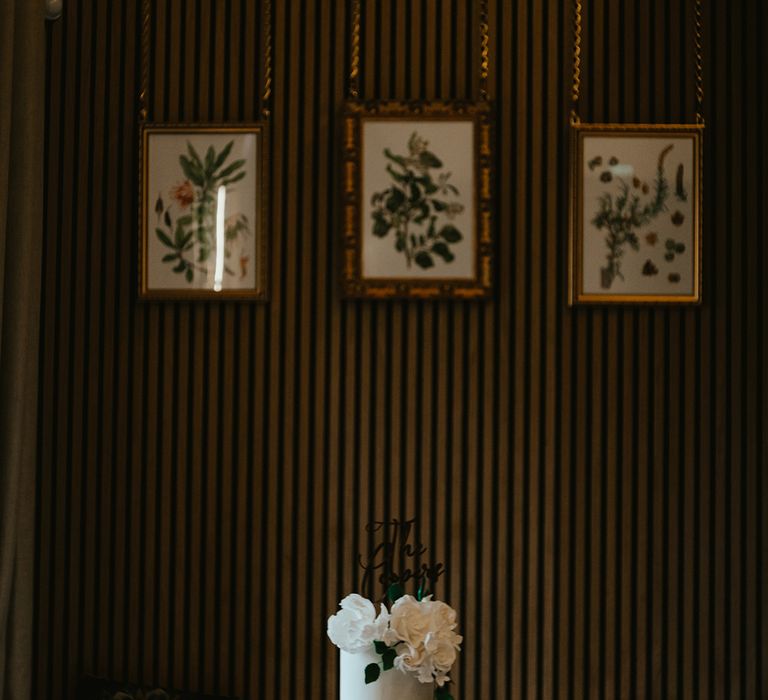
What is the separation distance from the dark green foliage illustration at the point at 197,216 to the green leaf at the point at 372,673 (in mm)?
1213

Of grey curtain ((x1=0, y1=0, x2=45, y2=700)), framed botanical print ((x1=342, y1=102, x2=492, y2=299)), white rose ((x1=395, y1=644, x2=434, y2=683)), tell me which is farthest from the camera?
framed botanical print ((x1=342, y1=102, x2=492, y2=299))

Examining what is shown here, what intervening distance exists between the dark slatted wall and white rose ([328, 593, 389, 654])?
2.57ft

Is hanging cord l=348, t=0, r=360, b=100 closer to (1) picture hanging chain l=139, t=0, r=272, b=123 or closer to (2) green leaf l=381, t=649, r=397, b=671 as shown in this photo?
(1) picture hanging chain l=139, t=0, r=272, b=123

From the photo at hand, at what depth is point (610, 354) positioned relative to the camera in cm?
256

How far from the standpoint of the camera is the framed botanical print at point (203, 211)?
256 centimetres

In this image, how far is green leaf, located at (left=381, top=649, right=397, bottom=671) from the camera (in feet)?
5.56

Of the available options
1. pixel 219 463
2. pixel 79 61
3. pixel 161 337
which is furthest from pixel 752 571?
pixel 79 61

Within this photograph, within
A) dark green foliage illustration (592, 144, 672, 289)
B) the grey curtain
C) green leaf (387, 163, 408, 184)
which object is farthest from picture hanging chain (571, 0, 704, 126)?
the grey curtain

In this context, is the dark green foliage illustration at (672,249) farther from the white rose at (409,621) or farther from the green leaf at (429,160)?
the white rose at (409,621)

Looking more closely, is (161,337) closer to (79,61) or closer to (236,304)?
(236,304)

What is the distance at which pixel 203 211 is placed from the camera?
257 cm

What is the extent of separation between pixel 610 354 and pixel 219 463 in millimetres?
1071

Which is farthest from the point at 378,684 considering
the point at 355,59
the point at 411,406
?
the point at 355,59

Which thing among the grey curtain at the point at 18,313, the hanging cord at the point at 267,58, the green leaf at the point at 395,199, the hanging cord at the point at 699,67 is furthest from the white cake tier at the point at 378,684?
the hanging cord at the point at 699,67
